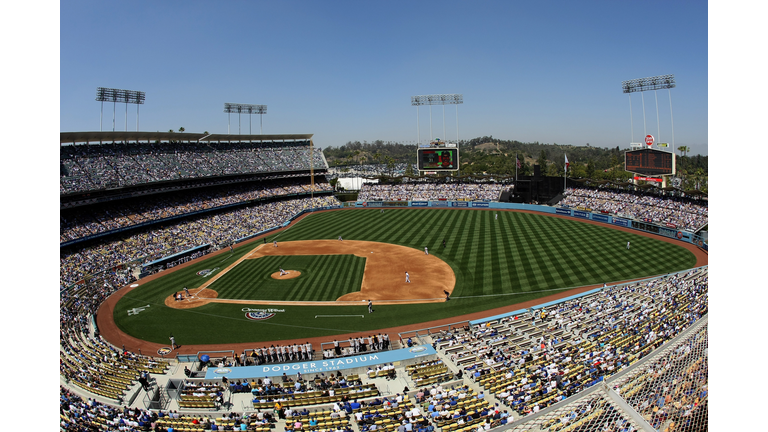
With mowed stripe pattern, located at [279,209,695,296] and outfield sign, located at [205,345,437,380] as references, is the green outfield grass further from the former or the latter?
outfield sign, located at [205,345,437,380]

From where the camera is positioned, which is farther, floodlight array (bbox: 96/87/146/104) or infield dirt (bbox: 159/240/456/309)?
floodlight array (bbox: 96/87/146/104)

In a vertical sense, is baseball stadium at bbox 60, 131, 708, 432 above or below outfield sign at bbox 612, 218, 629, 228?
below

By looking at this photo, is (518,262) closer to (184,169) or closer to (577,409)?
(577,409)

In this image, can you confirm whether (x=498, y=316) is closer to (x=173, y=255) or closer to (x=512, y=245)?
(x=512, y=245)

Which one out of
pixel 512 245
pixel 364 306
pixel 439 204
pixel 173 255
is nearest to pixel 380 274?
pixel 364 306

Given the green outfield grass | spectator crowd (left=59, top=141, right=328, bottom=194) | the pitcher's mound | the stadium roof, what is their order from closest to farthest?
the green outfield grass, the pitcher's mound, spectator crowd (left=59, top=141, right=328, bottom=194), the stadium roof

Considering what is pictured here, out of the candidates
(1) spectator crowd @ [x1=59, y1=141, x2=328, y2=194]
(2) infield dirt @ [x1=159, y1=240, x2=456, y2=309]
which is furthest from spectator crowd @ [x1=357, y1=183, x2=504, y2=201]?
(2) infield dirt @ [x1=159, y1=240, x2=456, y2=309]

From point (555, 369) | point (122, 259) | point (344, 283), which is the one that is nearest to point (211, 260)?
point (122, 259)
